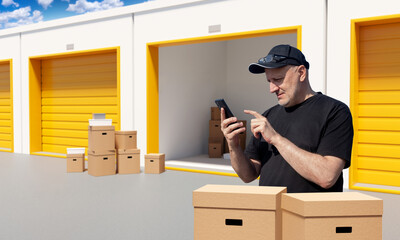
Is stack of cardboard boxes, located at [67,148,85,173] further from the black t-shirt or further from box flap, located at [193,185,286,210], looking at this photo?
box flap, located at [193,185,286,210]

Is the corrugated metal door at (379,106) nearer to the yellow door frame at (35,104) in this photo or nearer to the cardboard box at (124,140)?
the cardboard box at (124,140)

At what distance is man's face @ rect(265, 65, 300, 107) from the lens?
1.68 meters

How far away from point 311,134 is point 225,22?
5.12 meters

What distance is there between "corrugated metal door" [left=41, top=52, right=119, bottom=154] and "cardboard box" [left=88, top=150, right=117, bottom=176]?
5.10 feet

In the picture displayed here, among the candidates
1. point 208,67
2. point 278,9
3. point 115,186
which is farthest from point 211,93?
point 115,186

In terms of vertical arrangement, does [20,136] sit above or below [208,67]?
below

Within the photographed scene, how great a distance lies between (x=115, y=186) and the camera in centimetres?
564

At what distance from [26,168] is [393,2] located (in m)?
6.98

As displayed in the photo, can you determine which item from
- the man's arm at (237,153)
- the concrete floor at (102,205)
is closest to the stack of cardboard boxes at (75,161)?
the concrete floor at (102,205)

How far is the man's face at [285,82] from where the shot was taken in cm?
168

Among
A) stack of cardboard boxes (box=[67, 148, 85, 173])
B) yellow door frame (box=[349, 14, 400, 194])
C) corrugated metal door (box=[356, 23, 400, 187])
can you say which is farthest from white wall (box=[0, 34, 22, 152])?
corrugated metal door (box=[356, 23, 400, 187])

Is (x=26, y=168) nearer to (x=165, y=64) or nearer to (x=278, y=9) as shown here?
(x=165, y=64)

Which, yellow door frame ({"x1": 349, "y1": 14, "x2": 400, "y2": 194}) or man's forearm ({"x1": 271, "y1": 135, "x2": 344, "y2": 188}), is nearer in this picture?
man's forearm ({"x1": 271, "y1": 135, "x2": 344, "y2": 188})

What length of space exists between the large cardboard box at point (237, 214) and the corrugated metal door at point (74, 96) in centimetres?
684
